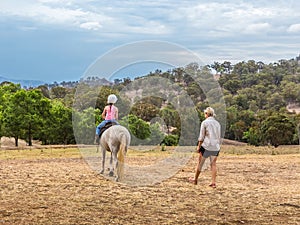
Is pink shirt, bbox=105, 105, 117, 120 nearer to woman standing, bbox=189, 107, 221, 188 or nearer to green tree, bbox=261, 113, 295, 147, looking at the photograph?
woman standing, bbox=189, 107, 221, 188

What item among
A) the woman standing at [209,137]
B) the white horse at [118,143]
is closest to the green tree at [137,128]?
the white horse at [118,143]

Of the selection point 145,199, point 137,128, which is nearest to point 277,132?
point 137,128

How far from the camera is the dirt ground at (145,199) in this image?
7293 mm

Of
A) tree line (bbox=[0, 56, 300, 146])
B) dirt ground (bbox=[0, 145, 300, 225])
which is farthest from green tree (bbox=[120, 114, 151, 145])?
dirt ground (bbox=[0, 145, 300, 225])

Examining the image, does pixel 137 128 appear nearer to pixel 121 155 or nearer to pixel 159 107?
pixel 159 107

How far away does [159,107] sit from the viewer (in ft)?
47.1

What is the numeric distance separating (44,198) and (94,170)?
3.74 m

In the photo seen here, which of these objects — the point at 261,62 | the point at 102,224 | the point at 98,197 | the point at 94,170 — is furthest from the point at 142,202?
the point at 261,62

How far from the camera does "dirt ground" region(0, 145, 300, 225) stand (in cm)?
729

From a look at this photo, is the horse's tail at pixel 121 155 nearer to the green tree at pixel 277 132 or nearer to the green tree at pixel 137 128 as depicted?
the green tree at pixel 137 128

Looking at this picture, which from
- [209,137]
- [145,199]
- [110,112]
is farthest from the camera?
[110,112]

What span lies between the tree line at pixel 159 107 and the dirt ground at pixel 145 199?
2.17m

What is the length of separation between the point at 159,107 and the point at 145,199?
5900 millimetres

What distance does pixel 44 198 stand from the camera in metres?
8.62
